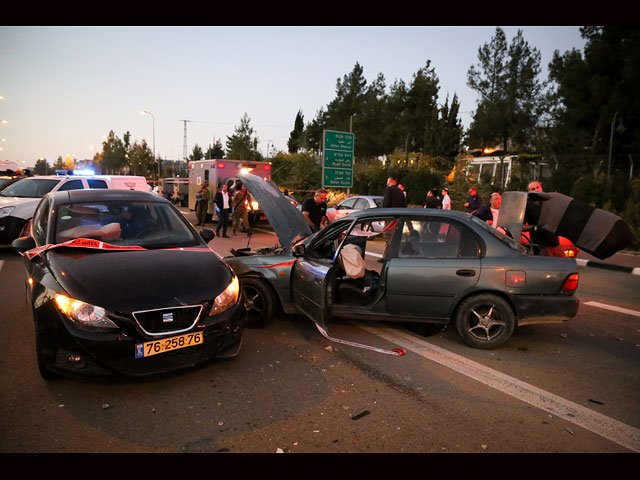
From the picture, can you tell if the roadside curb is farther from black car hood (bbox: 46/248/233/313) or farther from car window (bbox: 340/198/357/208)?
black car hood (bbox: 46/248/233/313)

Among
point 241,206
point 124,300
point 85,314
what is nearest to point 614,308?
point 124,300

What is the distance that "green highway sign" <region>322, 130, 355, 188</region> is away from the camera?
1773cm

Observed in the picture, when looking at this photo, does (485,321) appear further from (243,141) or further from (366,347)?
(243,141)

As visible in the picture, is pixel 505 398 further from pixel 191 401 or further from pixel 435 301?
pixel 191 401

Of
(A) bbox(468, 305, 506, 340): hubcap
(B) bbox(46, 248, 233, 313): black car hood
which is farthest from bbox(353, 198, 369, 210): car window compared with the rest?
(B) bbox(46, 248, 233, 313): black car hood

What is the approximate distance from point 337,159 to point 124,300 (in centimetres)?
1538

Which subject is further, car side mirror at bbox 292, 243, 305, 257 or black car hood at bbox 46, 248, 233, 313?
car side mirror at bbox 292, 243, 305, 257

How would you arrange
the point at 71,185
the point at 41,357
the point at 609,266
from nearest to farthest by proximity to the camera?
1. the point at 41,357
2. the point at 609,266
3. the point at 71,185

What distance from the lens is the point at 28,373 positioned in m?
3.88

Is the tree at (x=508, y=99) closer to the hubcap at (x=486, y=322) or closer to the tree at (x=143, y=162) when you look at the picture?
the hubcap at (x=486, y=322)

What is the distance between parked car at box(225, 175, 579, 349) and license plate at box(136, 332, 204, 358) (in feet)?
4.77

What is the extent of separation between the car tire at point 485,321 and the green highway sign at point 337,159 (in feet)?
43.9

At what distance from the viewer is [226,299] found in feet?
12.6
